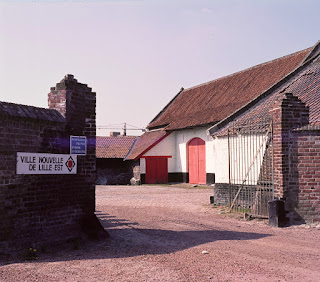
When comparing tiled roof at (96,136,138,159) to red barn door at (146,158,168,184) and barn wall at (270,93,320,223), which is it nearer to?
red barn door at (146,158,168,184)

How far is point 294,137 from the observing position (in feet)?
31.6

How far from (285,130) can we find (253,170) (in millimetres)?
3471

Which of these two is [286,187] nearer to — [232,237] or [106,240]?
[232,237]

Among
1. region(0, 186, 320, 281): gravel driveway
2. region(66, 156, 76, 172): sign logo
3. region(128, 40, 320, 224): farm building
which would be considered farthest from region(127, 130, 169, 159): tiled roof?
region(66, 156, 76, 172): sign logo

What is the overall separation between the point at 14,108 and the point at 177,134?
67.0 feet

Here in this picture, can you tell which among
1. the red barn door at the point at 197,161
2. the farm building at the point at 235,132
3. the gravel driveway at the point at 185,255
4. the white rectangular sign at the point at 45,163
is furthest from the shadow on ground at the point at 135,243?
the red barn door at the point at 197,161

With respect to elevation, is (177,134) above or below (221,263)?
above

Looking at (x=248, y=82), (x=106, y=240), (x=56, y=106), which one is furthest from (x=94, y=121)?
(x=248, y=82)

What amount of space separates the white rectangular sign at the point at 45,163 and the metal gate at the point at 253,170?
5559mm

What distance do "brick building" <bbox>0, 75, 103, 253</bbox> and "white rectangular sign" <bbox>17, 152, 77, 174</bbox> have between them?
0.04m

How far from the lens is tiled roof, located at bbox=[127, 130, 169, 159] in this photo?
26.2 metres

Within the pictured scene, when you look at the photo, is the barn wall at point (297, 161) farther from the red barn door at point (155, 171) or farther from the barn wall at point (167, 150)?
the red barn door at point (155, 171)

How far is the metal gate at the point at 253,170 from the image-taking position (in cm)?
1061

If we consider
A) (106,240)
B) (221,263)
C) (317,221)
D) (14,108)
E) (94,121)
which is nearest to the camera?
(221,263)
